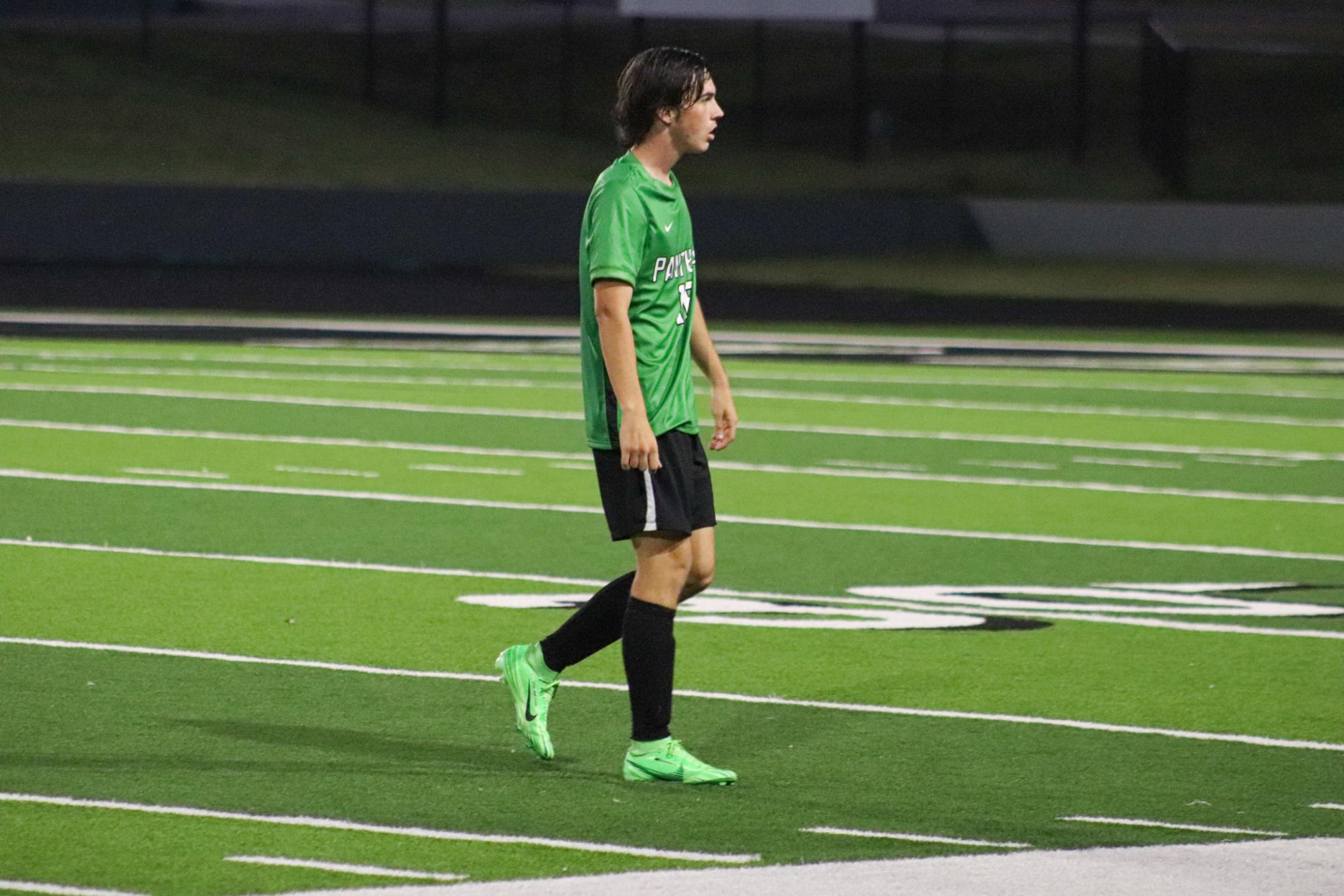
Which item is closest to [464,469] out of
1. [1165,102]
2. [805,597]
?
[805,597]

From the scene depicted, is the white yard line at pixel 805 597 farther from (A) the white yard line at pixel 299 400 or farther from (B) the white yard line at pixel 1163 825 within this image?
(A) the white yard line at pixel 299 400

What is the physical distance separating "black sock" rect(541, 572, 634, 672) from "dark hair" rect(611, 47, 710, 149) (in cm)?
119

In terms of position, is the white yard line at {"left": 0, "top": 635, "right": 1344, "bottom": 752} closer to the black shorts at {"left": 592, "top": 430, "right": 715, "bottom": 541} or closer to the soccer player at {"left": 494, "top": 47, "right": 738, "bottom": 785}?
the soccer player at {"left": 494, "top": 47, "right": 738, "bottom": 785}

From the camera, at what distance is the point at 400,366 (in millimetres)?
20328

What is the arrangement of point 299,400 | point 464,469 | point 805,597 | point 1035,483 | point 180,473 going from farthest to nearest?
point 299,400 → point 464,469 → point 1035,483 → point 180,473 → point 805,597

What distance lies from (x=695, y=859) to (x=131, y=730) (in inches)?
80.2

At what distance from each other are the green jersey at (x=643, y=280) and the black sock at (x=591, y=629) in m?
0.53

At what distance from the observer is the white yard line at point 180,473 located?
Result: 42.6 ft

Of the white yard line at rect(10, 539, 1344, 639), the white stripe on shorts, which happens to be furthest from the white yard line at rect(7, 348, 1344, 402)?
the white stripe on shorts

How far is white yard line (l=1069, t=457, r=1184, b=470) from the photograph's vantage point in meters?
14.6

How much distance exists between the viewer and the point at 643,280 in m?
6.13

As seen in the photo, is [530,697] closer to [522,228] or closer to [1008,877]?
[1008,877]

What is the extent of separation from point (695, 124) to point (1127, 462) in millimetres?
9089

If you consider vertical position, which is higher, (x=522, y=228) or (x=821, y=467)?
(x=821, y=467)
